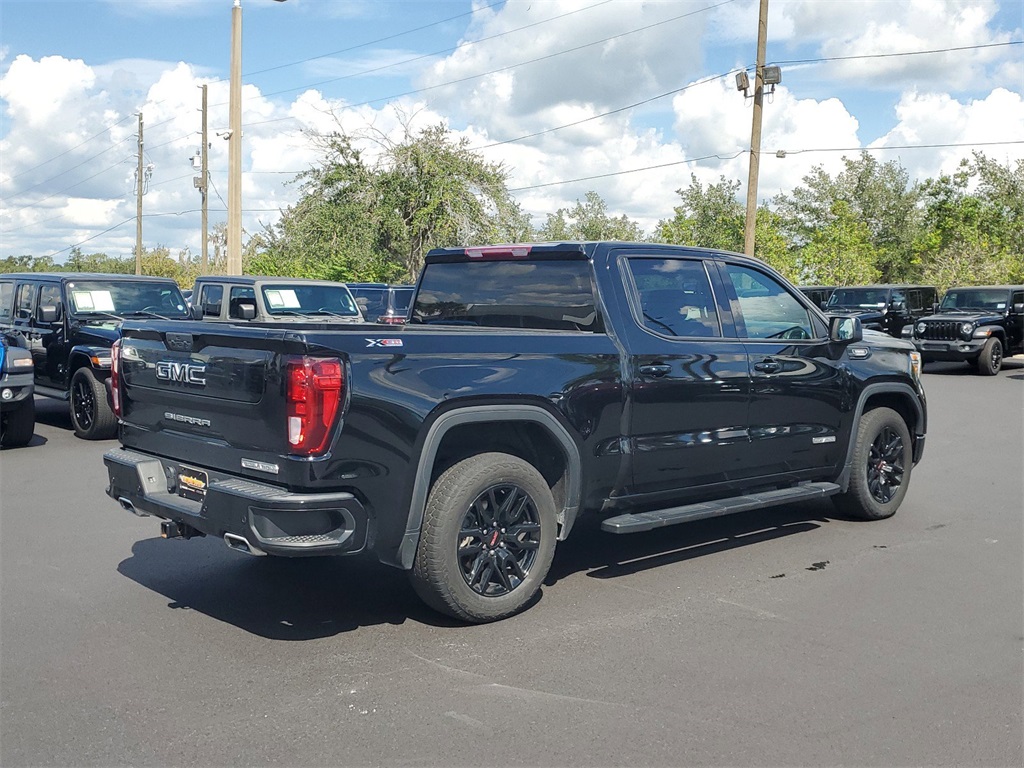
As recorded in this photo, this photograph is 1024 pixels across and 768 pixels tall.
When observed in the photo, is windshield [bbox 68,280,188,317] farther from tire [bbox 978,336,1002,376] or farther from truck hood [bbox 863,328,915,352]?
tire [bbox 978,336,1002,376]

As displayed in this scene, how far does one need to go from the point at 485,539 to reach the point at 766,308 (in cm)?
275

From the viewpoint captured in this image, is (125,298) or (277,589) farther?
(125,298)

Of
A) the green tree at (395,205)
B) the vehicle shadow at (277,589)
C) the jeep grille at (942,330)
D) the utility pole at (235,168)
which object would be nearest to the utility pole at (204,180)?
the green tree at (395,205)

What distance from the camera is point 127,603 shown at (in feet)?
17.8

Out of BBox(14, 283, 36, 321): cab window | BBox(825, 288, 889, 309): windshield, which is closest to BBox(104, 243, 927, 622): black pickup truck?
BBox(14, 283, 36, 321): cab window

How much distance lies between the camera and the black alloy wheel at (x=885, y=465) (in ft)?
24.6

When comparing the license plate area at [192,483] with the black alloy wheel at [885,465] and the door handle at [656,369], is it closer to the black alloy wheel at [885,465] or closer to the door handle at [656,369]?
the door handle at [656,369]

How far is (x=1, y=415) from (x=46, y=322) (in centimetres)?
173

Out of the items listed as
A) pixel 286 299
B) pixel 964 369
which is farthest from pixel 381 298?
pixel 964 369

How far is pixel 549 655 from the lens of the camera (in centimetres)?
468

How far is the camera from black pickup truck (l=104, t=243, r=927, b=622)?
14.9 ft

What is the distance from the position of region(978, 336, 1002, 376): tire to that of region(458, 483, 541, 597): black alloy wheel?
1845 centimetres

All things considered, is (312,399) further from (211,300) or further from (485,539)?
(211,300)

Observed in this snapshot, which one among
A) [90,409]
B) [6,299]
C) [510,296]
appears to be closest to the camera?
[510,296]
